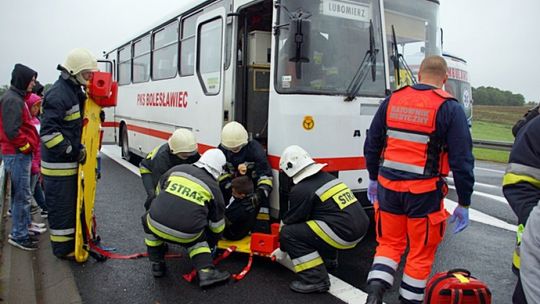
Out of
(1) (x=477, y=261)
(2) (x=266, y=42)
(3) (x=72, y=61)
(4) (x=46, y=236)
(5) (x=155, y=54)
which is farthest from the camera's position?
(5) (x=155, y=54)

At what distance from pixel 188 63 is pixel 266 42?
6.20ft

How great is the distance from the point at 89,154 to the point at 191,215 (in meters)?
1.41

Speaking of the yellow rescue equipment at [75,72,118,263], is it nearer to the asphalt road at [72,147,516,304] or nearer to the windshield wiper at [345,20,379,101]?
the asphalt road at [72,147,516,304]

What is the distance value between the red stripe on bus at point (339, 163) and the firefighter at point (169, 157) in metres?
0.88

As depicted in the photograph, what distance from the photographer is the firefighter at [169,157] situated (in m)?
4.57

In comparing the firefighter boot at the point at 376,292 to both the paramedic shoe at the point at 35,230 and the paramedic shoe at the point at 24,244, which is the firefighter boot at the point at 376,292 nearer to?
the paramedic shoe at the point at 24,244

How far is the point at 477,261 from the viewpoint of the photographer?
4.77 metres

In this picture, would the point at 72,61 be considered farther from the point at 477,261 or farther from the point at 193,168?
the point at 477,261

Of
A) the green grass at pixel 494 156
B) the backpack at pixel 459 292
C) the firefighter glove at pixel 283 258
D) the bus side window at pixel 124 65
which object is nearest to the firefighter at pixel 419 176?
the backpack at pixel 459 292

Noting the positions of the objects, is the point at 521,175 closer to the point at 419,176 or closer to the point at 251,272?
the point at 419,176

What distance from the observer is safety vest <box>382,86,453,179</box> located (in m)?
3.19

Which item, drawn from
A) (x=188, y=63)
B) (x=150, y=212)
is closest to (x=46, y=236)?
(x=150, y=212)

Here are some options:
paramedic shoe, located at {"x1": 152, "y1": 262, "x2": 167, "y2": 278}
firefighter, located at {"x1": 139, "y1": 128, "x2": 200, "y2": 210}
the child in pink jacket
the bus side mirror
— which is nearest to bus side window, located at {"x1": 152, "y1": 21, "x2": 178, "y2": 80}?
the child in pink jacket

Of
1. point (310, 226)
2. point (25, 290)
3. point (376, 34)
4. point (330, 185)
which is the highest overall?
point (376, 34)
